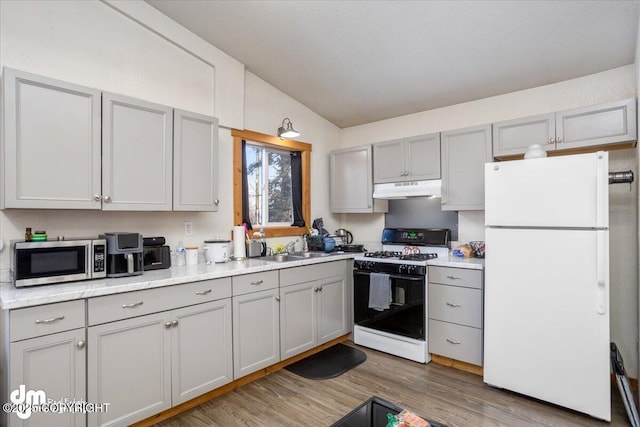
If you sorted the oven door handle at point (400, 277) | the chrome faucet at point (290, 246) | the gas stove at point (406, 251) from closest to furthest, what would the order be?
1. the oven door handle at point (400, 277)
2. the gas stove at point (406, 251)
3. the chrome faucet at point (290, 246)

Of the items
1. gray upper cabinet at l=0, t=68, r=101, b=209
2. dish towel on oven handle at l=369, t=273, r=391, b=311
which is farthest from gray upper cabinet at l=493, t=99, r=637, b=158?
gray upper cabinet at l=0, t=68, r=101, b=209

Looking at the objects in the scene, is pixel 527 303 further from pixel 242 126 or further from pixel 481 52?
pixel 242 126

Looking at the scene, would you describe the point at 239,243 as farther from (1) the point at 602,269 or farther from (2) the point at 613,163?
(2) the point at 613,163

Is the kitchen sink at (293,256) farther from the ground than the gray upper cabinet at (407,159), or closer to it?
closer to it

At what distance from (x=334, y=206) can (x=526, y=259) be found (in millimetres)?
2263

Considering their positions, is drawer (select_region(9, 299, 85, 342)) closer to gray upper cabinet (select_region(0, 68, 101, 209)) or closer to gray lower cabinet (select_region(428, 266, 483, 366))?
gray upper cabinet (select_region(0, 68, 101, 209))

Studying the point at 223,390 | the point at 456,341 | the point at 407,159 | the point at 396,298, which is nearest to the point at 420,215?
the point at 407,159

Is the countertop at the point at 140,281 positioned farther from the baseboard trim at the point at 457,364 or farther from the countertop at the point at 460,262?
the baseboard trim at the point at 457,364

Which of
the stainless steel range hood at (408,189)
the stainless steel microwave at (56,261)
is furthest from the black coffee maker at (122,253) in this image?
the stainless steel range hood at (408,189)

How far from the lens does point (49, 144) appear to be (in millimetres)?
2037

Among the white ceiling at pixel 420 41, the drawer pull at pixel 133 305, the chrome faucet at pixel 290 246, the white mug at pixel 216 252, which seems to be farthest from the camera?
the chrome faucet at pixel 290 246

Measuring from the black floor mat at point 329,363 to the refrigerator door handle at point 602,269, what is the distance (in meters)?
1.89

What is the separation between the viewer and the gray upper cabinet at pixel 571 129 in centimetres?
250

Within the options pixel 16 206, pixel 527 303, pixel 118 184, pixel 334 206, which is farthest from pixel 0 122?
pixel 527 303
